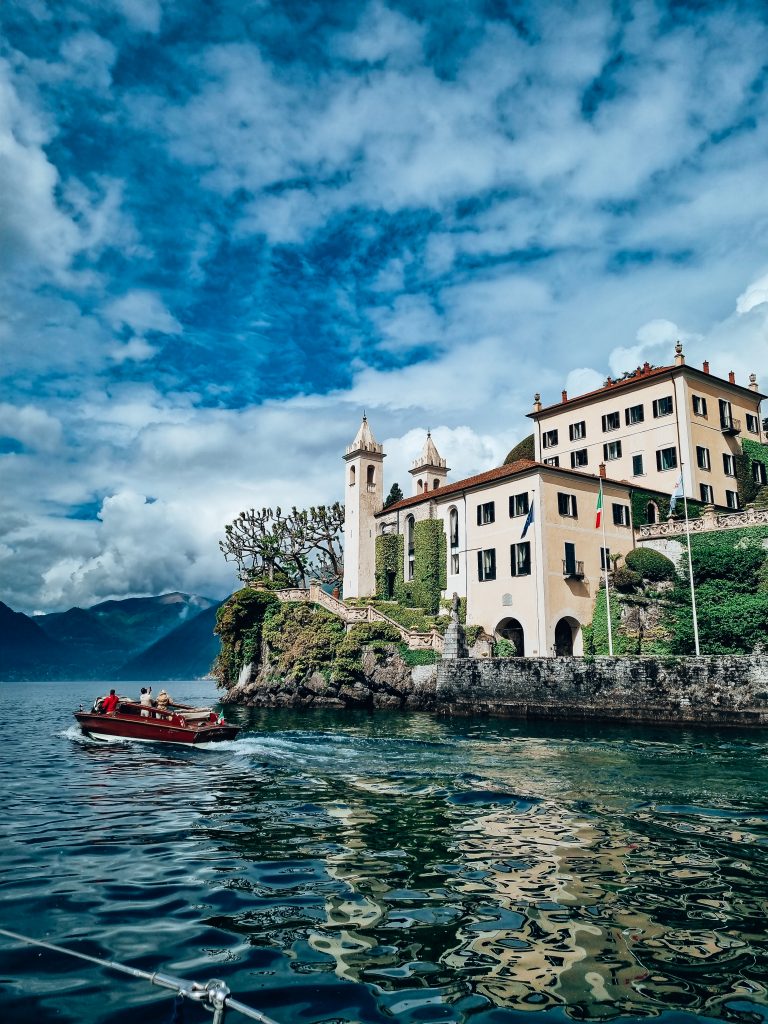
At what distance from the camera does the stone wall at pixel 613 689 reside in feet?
103

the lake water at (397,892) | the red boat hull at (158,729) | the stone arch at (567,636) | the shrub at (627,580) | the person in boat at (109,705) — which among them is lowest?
the lake water at (397,892)

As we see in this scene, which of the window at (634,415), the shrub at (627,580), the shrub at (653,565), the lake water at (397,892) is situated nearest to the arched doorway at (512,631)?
the shrub at (627,580)

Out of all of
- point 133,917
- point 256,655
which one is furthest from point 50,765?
point 256,655

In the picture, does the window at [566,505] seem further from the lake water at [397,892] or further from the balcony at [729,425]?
the lake water at [397,892]

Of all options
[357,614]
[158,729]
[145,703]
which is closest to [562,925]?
[158,729]

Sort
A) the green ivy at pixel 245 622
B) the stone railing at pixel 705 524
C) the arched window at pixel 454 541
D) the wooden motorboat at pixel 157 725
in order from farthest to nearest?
the green ivy at pixel 245 622 → the arched window at pixel 454 541 → the stone railing at pixel 705 524 → the wooden motorboat at pixel 157 725

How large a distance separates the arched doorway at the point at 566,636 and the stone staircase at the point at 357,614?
830 cm

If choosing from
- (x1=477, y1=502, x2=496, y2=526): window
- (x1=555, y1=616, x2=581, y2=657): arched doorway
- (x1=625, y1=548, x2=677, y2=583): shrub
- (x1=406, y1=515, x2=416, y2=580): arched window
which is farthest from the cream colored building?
(x1=406, y1=515, x2=416, y2=580): arched window

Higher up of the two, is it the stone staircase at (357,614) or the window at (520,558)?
the window at (520,558)

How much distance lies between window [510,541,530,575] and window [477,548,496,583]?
1.95m

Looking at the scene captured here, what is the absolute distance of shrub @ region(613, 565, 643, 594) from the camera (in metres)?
45.7

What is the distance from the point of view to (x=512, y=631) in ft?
167

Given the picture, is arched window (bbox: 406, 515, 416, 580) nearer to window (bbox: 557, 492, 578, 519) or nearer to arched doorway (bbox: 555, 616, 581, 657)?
arched doorway (bbox: 555, 616, 581, 657)

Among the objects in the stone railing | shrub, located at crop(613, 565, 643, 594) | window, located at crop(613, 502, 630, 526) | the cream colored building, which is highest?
the cream colored building
